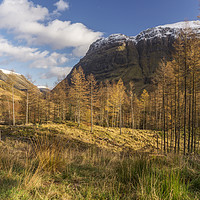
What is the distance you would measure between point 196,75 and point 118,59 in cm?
19598

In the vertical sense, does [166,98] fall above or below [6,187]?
above

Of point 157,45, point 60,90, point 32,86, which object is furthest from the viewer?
point 157,45

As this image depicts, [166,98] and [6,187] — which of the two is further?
[166,98]

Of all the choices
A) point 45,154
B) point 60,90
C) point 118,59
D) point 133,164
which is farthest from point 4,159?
point 118,59

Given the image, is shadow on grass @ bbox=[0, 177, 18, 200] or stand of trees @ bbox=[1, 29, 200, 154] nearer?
shadow on grass @ bbox=[0, 177, 18, 200]

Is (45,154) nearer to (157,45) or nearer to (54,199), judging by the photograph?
(54,199)

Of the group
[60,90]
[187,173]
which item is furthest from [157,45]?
[187,173]

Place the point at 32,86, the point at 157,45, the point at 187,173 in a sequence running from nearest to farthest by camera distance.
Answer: the point at 187,173 < the point at 32,86 < the point at 157,45

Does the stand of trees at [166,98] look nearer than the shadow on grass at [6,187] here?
No

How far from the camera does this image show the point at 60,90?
32.4m

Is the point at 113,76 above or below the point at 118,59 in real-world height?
below

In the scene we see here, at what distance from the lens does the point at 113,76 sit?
168 m

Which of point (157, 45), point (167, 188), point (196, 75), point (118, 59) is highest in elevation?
point (157, 45)

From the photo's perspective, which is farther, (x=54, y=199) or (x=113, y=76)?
(x=113, y=76)
